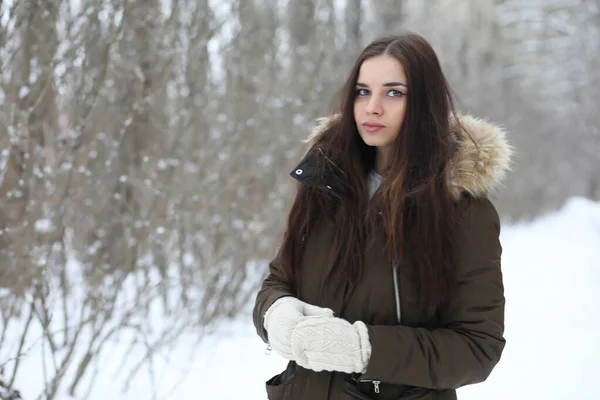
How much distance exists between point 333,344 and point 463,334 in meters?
0.34

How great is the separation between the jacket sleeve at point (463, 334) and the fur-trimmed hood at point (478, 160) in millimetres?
53

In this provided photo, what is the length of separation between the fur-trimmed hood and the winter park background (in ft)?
1.32

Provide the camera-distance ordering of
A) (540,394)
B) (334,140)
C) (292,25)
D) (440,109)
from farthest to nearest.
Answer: (292,25) < (540,394) < (334,140) < (440,109)

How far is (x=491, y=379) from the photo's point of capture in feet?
15.8

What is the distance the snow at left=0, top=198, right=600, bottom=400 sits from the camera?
4281 millimetres

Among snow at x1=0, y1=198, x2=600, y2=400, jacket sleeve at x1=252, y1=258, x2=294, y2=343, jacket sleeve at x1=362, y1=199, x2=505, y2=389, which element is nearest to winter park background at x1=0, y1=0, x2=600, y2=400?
snow at x1=0, y1=198, x2=600, y2=400

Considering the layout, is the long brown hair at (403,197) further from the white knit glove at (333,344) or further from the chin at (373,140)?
the white knit glove at (333,344)

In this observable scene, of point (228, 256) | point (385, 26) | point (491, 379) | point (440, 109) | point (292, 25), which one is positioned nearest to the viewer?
point (440, 109)

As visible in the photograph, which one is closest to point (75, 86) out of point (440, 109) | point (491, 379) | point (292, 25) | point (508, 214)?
point (440, 109)

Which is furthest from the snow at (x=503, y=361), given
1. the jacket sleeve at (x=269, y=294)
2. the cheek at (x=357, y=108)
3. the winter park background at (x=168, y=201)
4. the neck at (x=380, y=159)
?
the cheek at (x=357, y=108)

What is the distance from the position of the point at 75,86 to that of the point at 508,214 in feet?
67.6

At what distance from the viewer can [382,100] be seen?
180cm

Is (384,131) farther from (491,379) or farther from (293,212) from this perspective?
(491,379)

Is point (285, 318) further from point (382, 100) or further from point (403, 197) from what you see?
point (382, 100)
